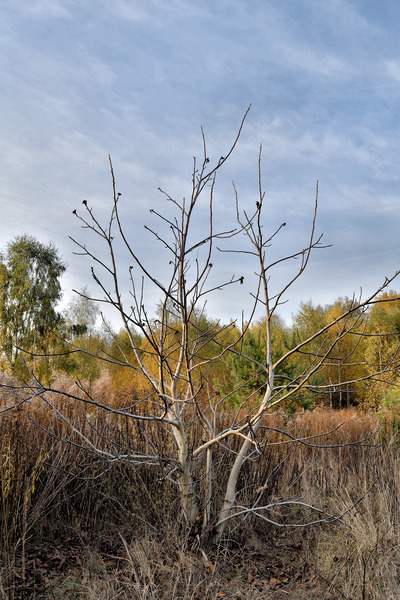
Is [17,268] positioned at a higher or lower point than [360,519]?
higher

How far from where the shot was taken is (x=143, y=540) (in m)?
3.06

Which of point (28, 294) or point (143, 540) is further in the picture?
point (28, 294)

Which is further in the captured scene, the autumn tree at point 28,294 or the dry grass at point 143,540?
the autumn tree at point 28,294

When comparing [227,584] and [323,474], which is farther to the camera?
[323,474]

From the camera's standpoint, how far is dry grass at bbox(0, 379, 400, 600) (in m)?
2.75

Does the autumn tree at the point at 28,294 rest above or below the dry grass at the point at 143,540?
above

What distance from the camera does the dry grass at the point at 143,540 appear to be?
2.75 m

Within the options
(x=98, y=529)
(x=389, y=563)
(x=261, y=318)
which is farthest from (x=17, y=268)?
(x=389, y=563)

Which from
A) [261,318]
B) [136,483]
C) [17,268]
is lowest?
[136,483]

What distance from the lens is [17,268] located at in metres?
21.7

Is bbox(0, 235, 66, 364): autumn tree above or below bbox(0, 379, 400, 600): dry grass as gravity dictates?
above

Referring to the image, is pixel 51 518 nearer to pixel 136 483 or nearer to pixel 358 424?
pixel 136 483

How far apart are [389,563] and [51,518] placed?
2830 mm

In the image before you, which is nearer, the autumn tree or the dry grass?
the dry grass
